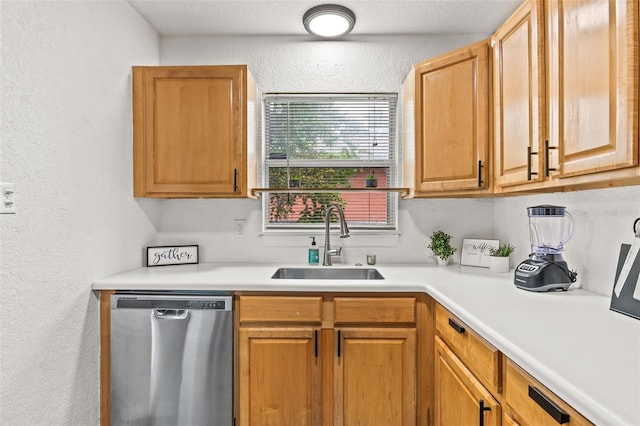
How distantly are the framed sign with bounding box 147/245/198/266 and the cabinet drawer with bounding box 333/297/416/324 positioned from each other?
3.73ft

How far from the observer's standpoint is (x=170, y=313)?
184cm

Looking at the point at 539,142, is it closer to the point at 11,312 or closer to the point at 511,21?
the point at 511,21

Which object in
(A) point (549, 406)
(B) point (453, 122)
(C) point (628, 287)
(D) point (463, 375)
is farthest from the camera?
Result: (B) point (453, 122)

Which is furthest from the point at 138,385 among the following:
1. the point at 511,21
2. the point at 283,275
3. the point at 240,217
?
the point at 511,21

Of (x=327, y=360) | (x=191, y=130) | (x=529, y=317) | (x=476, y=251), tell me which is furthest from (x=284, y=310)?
(x=476, y=251)

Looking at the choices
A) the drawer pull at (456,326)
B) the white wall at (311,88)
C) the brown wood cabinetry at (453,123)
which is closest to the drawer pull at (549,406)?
the drawer pull at (456,326)

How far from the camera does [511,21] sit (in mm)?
1680

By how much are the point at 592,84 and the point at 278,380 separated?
1.78 meters

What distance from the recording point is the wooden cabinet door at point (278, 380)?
184 centimetres

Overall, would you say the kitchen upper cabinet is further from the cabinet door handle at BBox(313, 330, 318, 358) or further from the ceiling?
the cabinet door handle at BBox(313, 330, 318, 358)

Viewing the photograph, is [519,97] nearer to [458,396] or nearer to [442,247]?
[442,247]

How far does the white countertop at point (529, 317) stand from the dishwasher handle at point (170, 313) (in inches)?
4.5

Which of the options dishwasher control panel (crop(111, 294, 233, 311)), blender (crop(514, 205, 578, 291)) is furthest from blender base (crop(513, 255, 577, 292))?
dishwasher control panel (crop(111, 294, 233, 311))

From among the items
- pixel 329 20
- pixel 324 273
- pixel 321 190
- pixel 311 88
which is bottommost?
pixel 324 273
